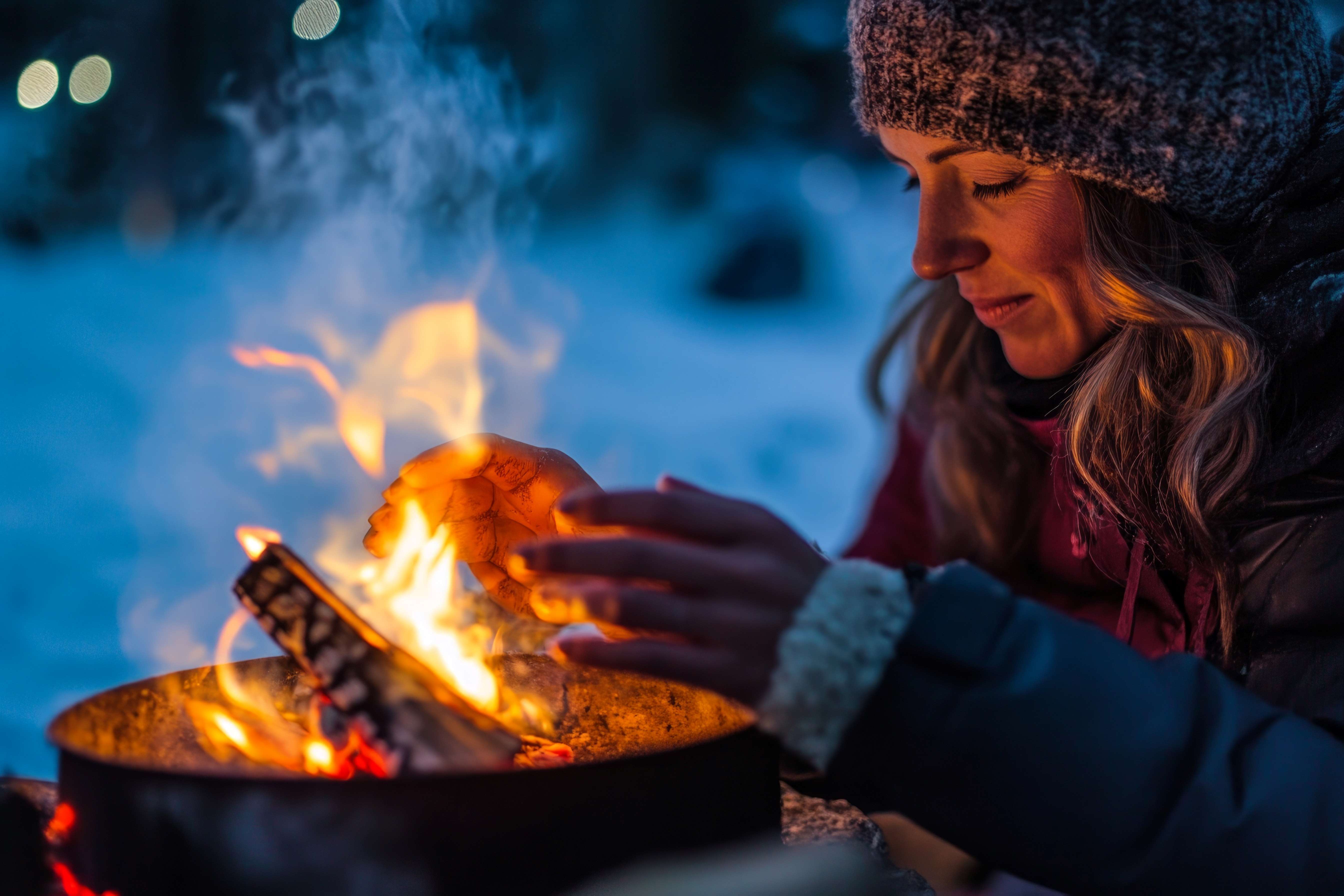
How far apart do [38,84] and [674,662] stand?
4007mm

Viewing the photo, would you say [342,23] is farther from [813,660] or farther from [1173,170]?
[813,660]

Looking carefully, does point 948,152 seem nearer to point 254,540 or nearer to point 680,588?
point 680,588

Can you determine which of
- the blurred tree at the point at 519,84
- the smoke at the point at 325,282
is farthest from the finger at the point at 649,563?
the blurred tree at the point at 519,84

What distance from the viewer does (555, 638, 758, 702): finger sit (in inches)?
29.4

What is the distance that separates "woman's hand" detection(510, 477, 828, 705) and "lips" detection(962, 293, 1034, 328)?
871 mm

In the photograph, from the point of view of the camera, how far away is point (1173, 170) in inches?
48.6

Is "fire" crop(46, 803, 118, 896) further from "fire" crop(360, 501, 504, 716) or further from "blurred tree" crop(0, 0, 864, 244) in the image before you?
"blurred tree" crop(0, 0, 864, 244)

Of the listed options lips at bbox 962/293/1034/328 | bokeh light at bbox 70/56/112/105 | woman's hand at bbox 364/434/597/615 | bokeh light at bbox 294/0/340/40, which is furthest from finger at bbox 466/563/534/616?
bokeh light at bbox 70/56/112/105

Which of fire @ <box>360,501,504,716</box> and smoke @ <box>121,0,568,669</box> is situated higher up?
smoke @ <box>121,0,568,669</box>

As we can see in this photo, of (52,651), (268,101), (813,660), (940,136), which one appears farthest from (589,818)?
(268,101)

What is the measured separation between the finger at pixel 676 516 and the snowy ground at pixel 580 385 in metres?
1.60

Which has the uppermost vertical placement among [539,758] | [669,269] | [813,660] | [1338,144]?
[669,269]

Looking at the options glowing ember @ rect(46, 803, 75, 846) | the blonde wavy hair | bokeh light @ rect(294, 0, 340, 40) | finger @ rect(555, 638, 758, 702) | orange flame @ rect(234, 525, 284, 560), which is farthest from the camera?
bokeh light @ rect(294, 0, 340, 40)

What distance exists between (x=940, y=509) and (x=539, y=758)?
121cm
